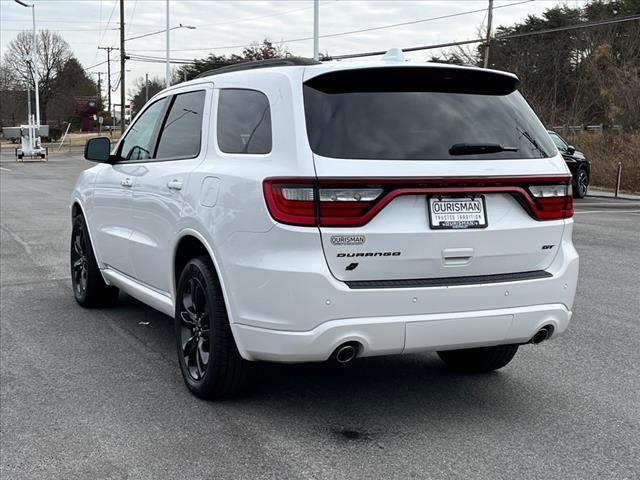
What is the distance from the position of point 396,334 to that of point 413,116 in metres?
1.13

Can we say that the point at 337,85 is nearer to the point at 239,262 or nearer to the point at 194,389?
the point at 239,262

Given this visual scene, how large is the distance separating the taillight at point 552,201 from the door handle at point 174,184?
6.66ft

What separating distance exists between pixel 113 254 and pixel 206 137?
6.12ft

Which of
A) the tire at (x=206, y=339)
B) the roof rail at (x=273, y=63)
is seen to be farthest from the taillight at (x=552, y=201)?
the tire at (x=206, y=339)

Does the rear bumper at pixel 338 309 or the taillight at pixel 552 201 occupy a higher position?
the taillight at pixel 552 201

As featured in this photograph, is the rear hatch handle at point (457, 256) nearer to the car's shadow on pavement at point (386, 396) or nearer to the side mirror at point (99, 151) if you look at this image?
Result: the car's shadow on pavement at point (386, 396)

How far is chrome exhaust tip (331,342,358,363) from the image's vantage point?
3.86 metres

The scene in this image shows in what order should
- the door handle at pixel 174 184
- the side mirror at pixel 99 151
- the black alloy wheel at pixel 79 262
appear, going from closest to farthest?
1. the door handle at pixel 174 184
2. the side mirror at pixel 99 151
3. the black alloy wheel at pixel 79 262

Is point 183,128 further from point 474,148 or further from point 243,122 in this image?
point 474,148

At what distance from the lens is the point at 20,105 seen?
93.6m

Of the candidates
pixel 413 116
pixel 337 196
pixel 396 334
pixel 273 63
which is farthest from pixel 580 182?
pixel 337 196

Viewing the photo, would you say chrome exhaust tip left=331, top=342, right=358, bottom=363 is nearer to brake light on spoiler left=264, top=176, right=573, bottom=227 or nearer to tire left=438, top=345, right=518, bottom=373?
brake light on spoiler left=264, top=176, right=573, bottom=227

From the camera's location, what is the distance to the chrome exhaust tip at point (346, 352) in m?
3.86

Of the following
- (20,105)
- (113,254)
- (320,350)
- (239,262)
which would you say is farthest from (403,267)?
(20,105)
